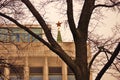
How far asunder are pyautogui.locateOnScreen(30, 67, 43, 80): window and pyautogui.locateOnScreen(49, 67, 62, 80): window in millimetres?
1517

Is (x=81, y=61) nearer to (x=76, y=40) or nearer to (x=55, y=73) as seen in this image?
(x=76, y=40)

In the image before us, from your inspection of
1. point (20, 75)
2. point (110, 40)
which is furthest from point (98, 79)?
point (20, 75)

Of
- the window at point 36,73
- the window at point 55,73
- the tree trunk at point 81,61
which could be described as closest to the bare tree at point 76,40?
the tree trunk at point 81,61

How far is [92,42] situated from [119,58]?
3.48 ft

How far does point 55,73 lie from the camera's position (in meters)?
55.9

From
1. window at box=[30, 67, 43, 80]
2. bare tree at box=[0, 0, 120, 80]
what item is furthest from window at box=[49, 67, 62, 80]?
bare tree at box=[0, 0, 120, 80]

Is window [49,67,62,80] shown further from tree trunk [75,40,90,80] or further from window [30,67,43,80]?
tree trunk [75,40,90,80]

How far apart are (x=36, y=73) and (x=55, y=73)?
292 cm

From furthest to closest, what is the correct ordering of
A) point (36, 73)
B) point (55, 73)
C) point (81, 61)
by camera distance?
point (55, 73) → point (36, 73) → point (81, 61)

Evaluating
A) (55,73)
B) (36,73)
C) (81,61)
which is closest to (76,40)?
(81,61)

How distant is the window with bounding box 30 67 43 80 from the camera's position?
54059 mm

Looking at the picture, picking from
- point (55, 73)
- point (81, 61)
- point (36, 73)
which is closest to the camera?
point (81, 61)

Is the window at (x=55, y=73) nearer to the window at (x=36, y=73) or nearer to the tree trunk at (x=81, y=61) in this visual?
the window at (x=36, y=73)

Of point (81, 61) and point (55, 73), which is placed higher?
point (55, 73)
